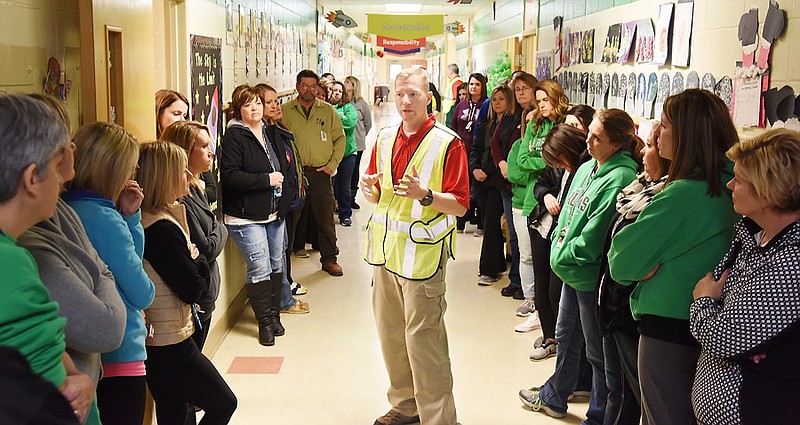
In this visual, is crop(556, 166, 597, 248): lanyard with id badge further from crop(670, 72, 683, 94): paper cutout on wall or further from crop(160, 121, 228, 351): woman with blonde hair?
crop(160, 121, 228, 351): woman with blonde hair

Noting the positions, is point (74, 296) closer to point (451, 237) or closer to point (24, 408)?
point (24, 408)

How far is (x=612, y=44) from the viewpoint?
564 centimetres

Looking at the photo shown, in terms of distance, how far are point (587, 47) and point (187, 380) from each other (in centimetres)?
460

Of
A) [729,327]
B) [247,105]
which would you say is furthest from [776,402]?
[247,105]

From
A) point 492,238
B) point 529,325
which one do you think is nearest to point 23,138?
point 529,325

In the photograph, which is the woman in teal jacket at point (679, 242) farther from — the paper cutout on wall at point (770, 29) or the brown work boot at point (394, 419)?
the brown work boot at point (394, 419)

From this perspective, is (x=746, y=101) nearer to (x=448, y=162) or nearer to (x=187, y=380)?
(x=448, y=162)

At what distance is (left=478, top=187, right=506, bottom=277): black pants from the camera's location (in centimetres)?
627

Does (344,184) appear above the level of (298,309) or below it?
above

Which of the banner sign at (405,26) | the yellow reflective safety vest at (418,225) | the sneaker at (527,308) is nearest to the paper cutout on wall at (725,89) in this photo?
the yellow reflective safety vest at (418,225)

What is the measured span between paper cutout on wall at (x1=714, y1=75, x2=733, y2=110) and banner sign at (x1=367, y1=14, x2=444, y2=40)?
34.6 feet

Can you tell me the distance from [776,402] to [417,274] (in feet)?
5.25

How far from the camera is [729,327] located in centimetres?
214

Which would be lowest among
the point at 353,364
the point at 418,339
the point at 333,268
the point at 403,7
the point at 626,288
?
the point at 353,364
